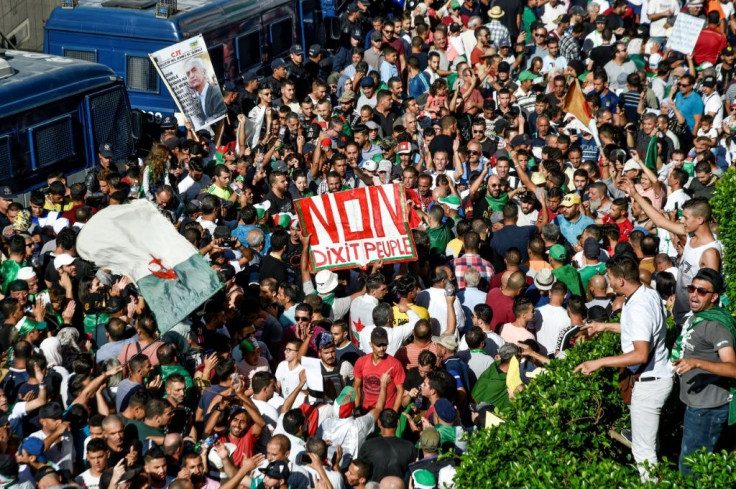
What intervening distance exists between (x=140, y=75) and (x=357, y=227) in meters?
6.60

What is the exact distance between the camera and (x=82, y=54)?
59.4ft

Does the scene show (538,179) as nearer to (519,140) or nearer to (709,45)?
(519,140)

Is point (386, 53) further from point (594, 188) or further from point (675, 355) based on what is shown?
point (675, 355)

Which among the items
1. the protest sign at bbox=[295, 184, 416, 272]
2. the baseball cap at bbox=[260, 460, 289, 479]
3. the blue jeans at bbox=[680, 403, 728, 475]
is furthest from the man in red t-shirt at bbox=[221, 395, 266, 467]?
the blue jeans at bbox=[680, 403, 728, 475]

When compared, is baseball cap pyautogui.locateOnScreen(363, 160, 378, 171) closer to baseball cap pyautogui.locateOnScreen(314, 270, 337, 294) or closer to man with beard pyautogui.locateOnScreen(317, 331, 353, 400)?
baseball cap pyautogui.locateOnScreen(314, 270, 337, 294)

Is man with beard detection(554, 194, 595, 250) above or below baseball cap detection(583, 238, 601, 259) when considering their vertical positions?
below

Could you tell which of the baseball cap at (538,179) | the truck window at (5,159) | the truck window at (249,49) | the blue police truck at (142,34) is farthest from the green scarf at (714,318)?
the truck window at (249,49)

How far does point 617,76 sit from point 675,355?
10.1 m

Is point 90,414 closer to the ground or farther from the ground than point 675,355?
closer to the ground

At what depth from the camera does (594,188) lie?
1428cm

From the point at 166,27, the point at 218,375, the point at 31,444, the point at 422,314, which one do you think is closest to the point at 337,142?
Answer: the point at 166,27

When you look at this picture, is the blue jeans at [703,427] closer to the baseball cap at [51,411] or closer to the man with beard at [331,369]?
the man with beard at [331,369]

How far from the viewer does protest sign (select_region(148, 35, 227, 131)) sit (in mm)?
16234

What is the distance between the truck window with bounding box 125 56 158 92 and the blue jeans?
1116 cm
